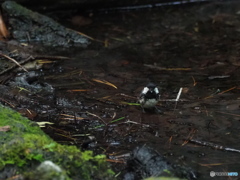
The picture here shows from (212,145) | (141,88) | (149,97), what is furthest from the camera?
(141,88)

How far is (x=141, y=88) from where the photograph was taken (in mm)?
5574

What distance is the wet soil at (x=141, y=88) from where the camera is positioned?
3.94 m

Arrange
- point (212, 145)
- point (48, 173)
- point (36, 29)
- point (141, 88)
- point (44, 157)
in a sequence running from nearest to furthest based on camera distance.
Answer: point (48, 173), point (44, 157), point (212, 145), point (141, 88), point (36, 29)

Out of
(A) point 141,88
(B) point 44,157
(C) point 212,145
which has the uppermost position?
(B) point 44,157

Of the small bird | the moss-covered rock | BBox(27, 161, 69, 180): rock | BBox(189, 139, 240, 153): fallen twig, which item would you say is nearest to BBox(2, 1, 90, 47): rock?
the small bird

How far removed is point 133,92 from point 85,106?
921 mm

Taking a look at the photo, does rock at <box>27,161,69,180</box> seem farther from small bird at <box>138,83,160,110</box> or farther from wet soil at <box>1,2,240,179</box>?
small bird at <box>138,83,160,110</box>

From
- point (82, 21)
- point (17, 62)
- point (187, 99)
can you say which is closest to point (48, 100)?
point (17, 62)

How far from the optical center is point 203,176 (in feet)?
11.1

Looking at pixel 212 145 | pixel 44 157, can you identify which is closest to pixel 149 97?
pixel 212 145

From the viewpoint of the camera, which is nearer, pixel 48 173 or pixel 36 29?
pixel 48 173

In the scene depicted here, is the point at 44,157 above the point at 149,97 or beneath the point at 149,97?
above

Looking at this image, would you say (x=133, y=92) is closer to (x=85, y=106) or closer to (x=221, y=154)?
(x=85, y=106)

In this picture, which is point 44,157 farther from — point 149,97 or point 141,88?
point 141,88
